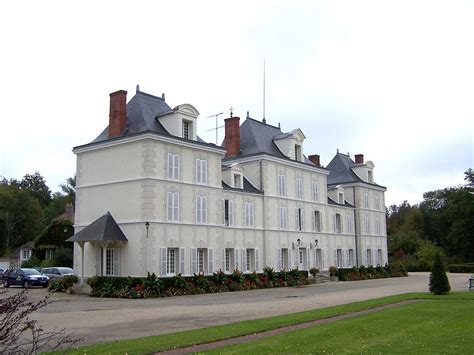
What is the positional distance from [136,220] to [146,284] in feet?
11.6

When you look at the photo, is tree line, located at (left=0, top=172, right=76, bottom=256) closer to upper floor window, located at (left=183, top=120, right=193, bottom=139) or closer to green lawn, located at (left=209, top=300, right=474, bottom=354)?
upper floor window, located at (left=183, top=120, right=193, bottom=139)

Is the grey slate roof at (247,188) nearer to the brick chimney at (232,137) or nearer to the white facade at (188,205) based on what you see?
the white facade at (188,205)

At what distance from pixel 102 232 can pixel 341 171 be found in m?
29.5

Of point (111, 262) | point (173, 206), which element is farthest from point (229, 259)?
point (111, 262)

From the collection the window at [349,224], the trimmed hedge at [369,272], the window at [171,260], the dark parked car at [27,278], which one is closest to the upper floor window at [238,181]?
the window at [171,260]

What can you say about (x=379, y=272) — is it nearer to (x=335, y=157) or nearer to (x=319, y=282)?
(x=319, y=282)

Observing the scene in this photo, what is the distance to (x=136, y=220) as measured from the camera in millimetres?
26734

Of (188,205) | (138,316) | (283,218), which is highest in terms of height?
(188,205)

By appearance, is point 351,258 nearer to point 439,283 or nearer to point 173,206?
point 173,206

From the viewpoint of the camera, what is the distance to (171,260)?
2791 cm

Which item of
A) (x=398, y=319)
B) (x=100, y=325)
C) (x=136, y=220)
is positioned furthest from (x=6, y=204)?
(x=398, y=319)

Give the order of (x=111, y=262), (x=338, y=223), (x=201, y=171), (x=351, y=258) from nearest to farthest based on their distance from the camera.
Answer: (x=111, y=262)
(x=201, y=171)
(x=338, y=223)
(x=351, y=258)

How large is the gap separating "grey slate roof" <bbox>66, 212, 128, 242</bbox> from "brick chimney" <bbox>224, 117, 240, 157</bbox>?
1237cm

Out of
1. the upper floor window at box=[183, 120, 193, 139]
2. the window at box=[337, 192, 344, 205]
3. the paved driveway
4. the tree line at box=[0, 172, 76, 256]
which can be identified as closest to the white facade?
the upper floor window at box=[183, 120, 193, 139]
